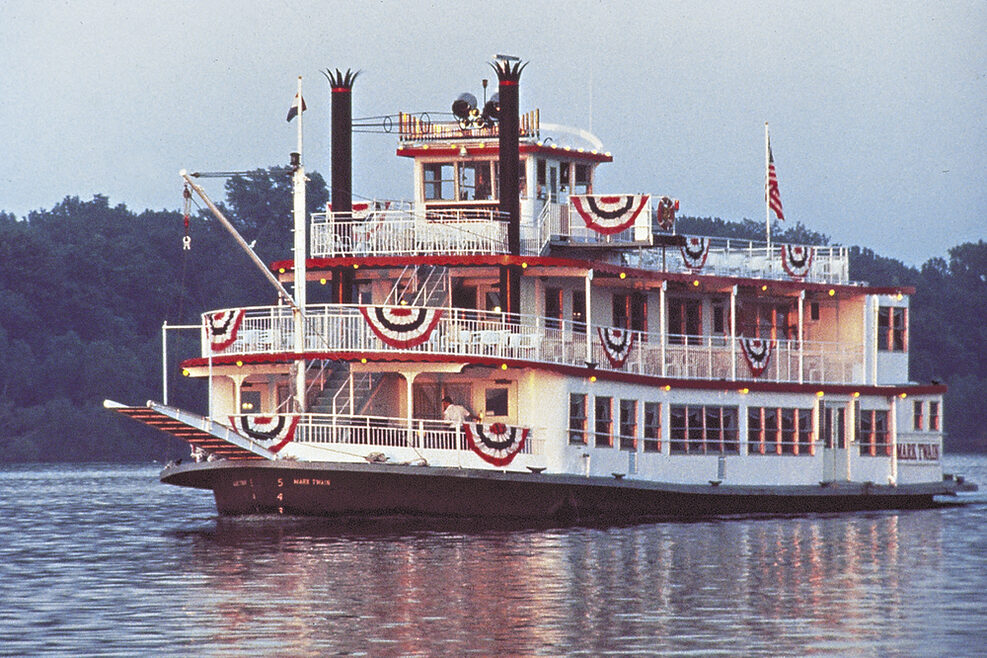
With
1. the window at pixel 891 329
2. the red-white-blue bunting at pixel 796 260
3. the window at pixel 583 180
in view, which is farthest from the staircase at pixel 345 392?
the window at pixel 891 329

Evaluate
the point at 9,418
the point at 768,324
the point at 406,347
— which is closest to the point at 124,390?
the point at 9,418

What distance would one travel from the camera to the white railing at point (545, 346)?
115 feet

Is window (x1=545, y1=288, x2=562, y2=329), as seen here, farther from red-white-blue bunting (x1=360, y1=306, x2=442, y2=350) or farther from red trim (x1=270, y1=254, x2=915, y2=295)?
red-white-blue bunting (x1=360, y1=306, x2=442, y2=350)

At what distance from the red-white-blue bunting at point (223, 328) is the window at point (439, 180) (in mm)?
6752

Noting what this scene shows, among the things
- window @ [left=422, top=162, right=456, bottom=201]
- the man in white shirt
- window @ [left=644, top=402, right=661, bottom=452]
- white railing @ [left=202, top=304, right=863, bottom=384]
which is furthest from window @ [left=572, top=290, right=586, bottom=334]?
the man in white shirt

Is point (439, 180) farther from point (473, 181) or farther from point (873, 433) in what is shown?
point (873, 433)

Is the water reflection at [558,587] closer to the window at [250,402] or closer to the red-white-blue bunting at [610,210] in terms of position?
the window at [250,402]

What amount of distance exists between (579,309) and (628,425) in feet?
9.30

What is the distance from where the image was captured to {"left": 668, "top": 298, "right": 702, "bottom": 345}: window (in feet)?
138

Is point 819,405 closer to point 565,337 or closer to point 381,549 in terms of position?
point 565,337

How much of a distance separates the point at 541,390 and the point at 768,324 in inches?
363

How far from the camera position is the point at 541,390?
120ft

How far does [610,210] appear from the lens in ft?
130

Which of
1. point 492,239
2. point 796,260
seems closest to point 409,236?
point 492,239
